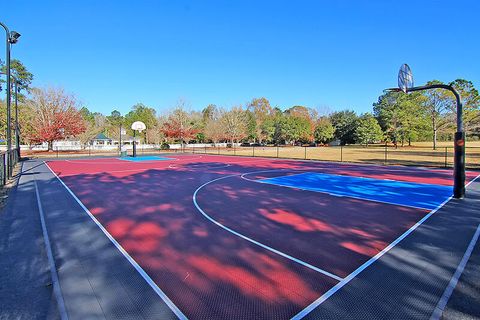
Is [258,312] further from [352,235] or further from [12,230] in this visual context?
[12,230]

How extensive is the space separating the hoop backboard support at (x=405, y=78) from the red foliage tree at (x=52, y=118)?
Result: 126 feet

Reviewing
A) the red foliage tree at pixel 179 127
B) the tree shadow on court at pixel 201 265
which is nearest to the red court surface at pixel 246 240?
the tree shadow on court at pixel 201 265

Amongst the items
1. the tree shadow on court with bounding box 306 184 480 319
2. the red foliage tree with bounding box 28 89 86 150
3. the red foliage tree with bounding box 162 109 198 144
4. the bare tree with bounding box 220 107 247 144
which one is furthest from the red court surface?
the bare tree with bounding box 220 107 247 144

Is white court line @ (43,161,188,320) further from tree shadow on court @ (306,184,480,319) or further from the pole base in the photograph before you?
the pole base

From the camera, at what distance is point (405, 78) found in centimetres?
1060

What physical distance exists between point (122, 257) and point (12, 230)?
10.8 ft

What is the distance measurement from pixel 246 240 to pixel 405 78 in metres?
8.96

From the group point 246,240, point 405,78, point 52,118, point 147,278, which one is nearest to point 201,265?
point 147,278

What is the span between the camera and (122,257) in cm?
496

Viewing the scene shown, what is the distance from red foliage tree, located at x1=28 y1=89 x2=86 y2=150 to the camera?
35.8 m

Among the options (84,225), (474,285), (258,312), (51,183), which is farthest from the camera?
(51,183)

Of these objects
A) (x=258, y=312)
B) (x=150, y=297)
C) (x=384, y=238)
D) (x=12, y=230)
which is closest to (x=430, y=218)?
(x=384, y=238)

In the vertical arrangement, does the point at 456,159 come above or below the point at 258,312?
above

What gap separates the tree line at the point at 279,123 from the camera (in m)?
37.0
